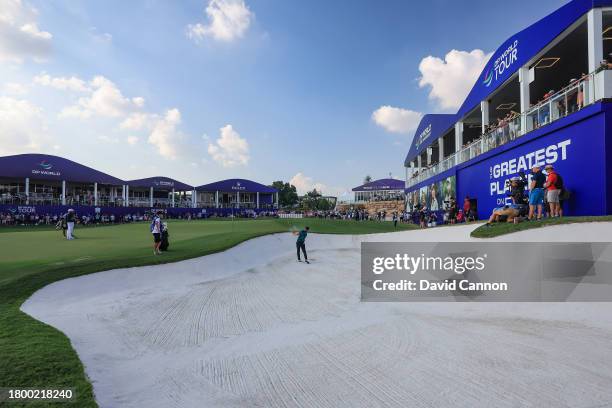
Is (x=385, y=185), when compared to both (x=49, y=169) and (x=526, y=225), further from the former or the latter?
(x=526, y=225)

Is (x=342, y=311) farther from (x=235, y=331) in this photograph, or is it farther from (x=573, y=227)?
(x=573, y=227)

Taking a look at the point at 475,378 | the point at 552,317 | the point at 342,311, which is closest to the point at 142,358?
the point at 342,311

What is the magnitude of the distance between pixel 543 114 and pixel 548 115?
39cm

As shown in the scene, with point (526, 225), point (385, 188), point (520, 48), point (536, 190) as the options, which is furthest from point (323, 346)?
point (385, 188)

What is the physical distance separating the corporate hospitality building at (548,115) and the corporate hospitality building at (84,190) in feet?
84.6

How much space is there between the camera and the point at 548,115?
12789 millimetres

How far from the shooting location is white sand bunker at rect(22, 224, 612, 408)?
343 cm

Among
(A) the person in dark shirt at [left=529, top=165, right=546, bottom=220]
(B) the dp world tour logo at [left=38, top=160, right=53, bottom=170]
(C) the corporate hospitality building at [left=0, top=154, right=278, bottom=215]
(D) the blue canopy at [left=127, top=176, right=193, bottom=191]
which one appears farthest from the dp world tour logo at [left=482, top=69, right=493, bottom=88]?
(B) the dp world tour logo at [left=38, top=160, right=53, bottom=170]

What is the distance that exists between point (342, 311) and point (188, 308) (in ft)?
12.2

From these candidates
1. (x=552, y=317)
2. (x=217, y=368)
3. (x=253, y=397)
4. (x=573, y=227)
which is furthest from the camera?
(x=573, y=227)

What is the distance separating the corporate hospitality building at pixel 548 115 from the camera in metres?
10.5

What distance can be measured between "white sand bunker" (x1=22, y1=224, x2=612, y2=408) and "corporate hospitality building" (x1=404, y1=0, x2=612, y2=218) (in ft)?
15.2

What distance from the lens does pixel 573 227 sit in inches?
317

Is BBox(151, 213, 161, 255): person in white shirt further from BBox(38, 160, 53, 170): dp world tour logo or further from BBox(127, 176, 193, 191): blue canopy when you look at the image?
BBox(127, 176, 193, 191): blue canopy
